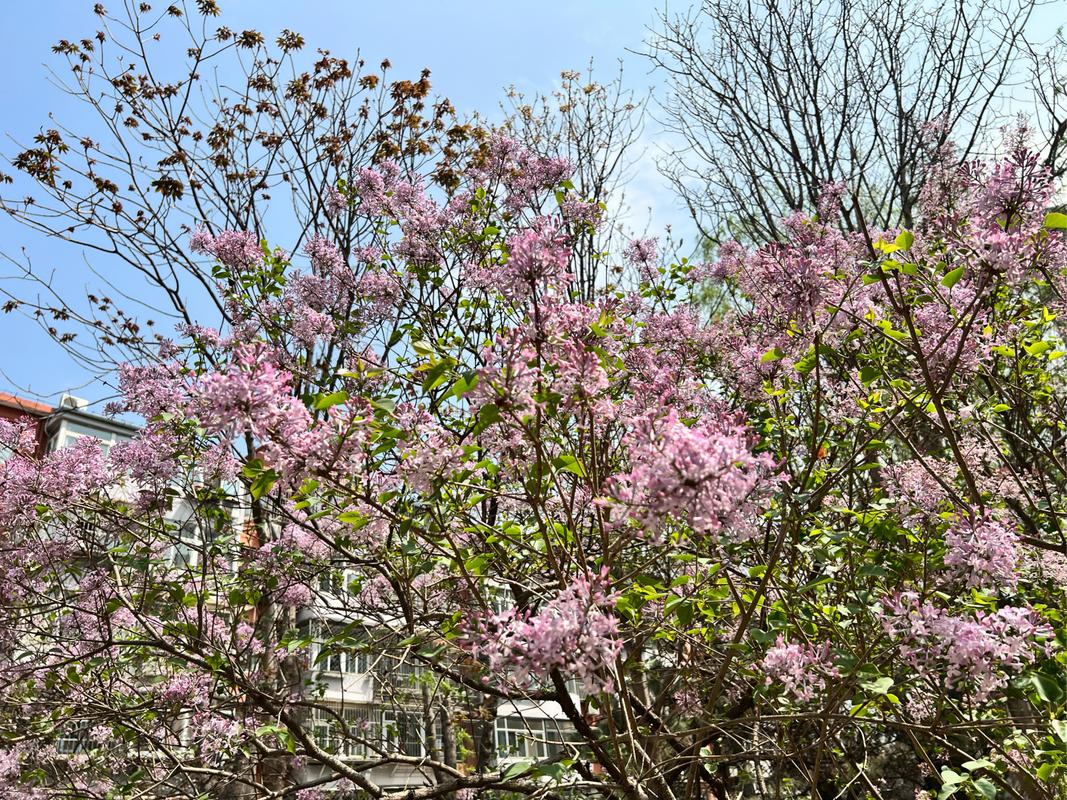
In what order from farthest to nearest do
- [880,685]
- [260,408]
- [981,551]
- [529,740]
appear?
[529,740], [880,685], [981,551], [260,408]

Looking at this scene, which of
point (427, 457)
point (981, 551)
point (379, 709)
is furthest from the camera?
point (379, 709)

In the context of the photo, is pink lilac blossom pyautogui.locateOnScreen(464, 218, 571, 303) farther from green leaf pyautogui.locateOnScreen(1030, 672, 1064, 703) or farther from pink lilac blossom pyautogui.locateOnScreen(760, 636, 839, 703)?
green leaf pyautogui.locateOnScreen(1030, 672, 1064, 703)

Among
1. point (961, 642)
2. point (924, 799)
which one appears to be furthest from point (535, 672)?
point (924, 799)

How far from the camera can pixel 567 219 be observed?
6.35m

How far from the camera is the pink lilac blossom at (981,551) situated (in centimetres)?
227

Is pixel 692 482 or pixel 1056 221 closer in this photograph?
pixel 692 482

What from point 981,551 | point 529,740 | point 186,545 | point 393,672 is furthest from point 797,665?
point 186,545

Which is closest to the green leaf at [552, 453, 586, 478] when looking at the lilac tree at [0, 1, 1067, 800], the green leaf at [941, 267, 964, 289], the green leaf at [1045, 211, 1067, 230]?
the lilac tree at [0, 1, 1067, 800]

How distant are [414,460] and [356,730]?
234 inches

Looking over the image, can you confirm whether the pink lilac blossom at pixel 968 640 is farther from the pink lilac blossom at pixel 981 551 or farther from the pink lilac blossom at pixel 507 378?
the pink lilac blossom at pixel 507 378

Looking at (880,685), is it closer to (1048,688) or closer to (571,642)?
(1048,688)

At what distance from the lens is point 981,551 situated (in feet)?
7.52

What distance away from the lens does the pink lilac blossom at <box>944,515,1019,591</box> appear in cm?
227

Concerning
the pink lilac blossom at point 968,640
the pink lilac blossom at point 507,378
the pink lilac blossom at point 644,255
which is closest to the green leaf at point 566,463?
the pink lilac blossom at point 507,378
